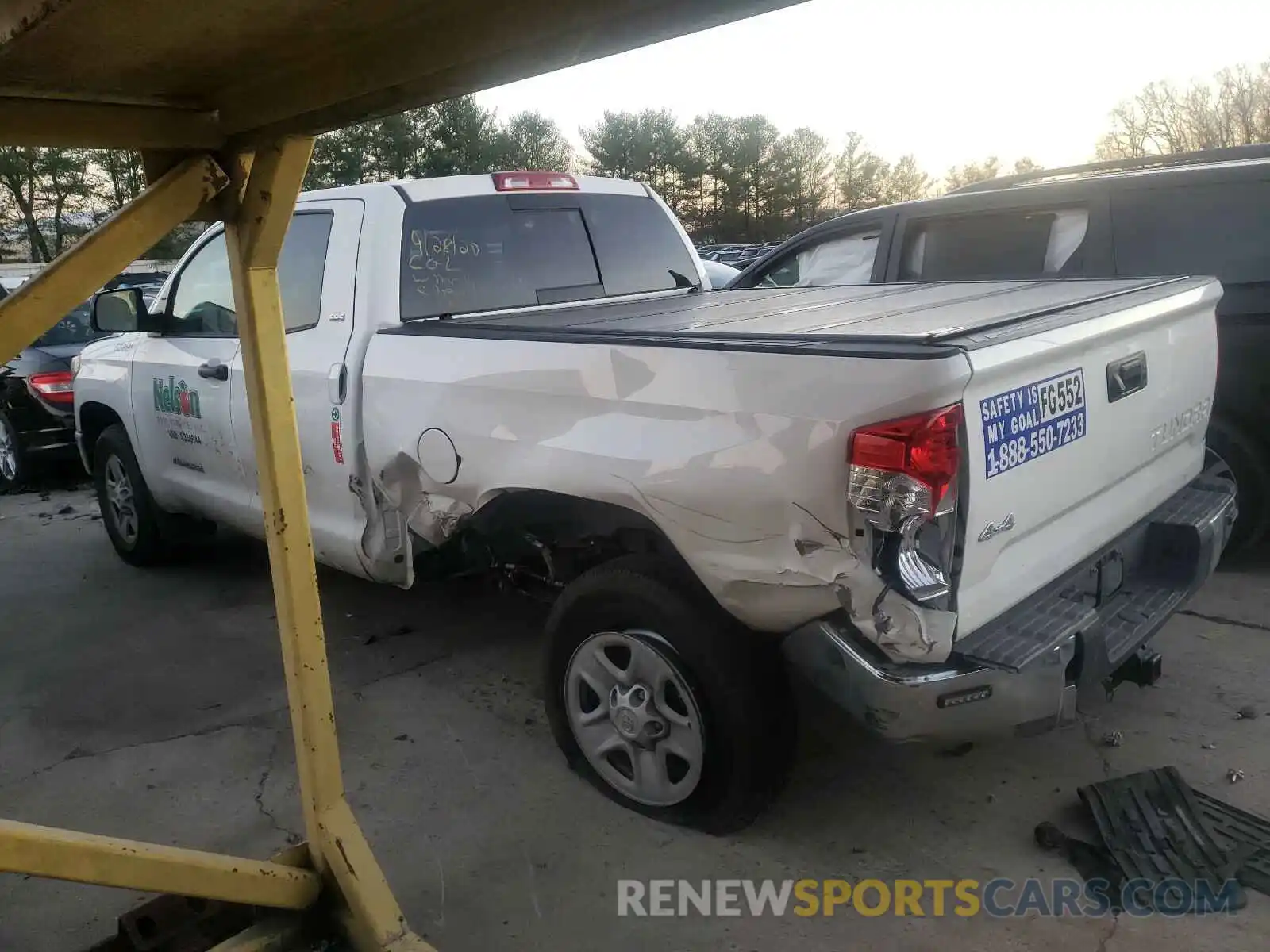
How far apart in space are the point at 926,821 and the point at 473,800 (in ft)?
4.78

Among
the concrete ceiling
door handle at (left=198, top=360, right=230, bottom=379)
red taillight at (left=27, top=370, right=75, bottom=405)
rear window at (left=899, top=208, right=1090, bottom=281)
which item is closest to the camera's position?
the concrete ceiling

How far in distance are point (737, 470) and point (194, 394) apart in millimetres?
3226

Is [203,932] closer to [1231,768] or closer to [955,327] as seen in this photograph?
[955,327]

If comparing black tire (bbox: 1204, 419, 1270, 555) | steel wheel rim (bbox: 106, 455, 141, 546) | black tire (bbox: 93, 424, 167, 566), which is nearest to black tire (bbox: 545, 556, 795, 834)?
black tire (bbox: 1204, 419, 1270, 555)

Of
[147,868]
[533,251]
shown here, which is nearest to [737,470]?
[147,868]

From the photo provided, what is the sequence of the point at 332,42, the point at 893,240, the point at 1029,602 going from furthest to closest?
the point at 893,240
the point at 1029,602
the point at 332,42

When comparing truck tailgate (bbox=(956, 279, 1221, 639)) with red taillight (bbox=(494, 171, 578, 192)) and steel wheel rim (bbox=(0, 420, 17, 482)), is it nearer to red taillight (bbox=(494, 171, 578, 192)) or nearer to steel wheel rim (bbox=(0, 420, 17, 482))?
red taillight (bbox=(494, 171, 578, 192))

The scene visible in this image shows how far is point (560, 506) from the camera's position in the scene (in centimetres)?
315

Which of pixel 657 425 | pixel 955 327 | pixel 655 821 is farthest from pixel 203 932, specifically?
pixel 955 327

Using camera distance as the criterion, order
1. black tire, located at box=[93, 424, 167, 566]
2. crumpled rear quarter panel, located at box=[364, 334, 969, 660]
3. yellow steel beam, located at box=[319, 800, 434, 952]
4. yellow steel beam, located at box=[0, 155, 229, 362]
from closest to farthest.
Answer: yellow steel beam, located at box=[0, 155, 229, 362]
crumpled rear quarter panel, located at box=[364, 334, 969, 660]
yellow steel beam, located at box=[319, 800, 434, 952]
black tire, located at box=[93, 424, 167, 566]

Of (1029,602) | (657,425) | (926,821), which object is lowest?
(926,821)

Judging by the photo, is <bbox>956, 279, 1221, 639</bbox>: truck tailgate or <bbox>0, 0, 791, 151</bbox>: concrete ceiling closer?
<bbox>0, 0, 791, 151</bbox>: concrete ceiling

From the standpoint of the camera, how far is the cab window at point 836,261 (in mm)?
5668

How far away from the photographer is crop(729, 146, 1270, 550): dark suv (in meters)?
4.57
